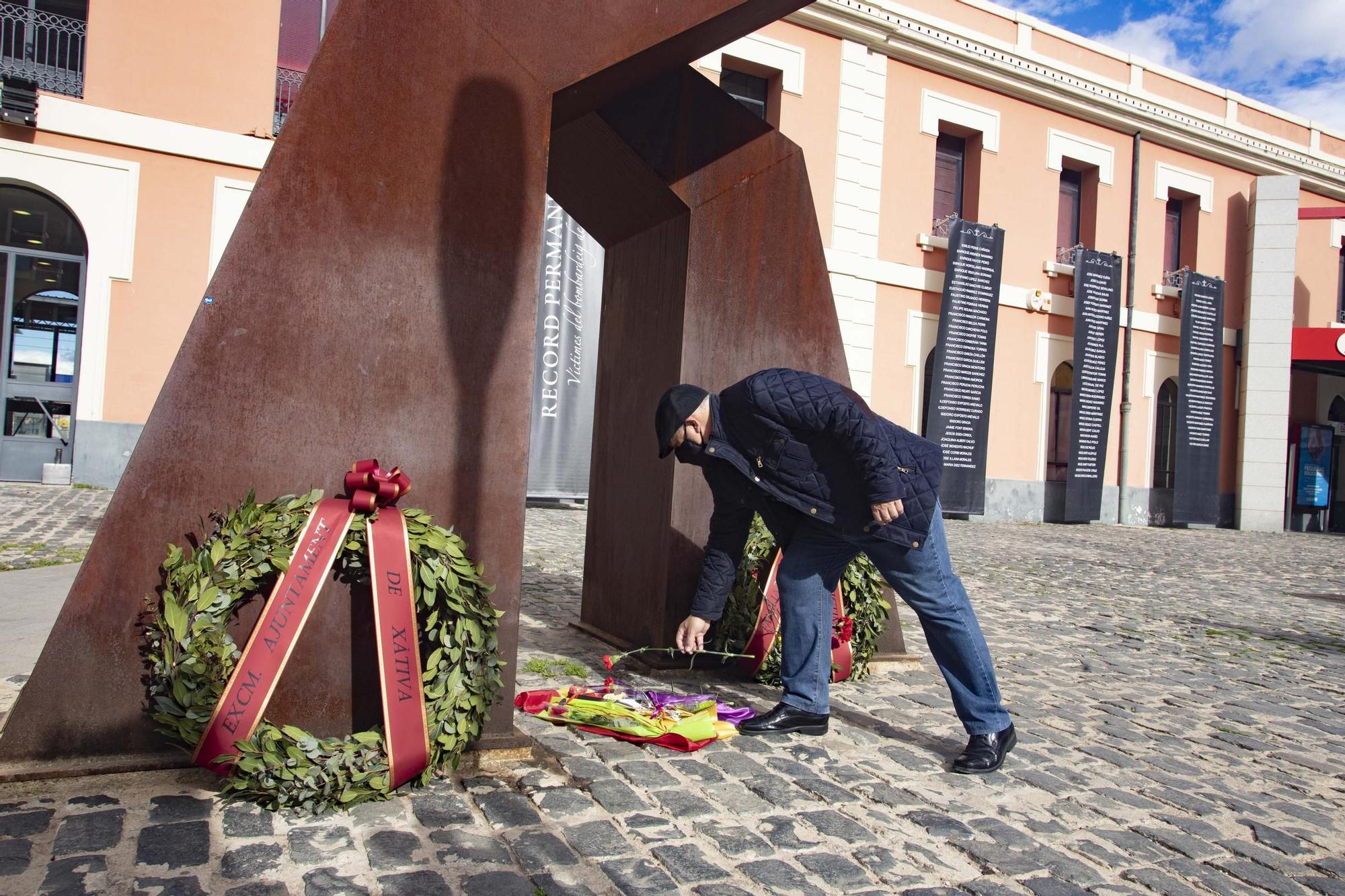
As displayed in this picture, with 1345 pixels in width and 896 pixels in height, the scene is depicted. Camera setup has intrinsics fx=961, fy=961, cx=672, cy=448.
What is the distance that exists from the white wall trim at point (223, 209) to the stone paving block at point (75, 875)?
12352 millimetres

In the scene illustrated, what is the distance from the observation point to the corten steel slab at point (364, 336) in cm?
293

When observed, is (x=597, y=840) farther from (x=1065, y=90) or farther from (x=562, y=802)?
(x=1065, y=90)

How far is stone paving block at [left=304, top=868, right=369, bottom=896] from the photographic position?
2314 millimetres

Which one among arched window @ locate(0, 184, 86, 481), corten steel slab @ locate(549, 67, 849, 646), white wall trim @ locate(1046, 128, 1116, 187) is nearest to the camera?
corten steel slab @ locate(549, 67, 849, 646)

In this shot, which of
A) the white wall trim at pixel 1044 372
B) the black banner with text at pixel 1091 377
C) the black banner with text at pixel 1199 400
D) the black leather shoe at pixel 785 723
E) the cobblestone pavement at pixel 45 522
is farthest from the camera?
the black banner with text at pixel 1199 400

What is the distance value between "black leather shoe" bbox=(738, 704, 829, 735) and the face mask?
1057 millimetres

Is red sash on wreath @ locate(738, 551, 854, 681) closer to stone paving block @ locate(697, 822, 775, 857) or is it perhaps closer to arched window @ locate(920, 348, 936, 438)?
stone paving block @ locate(697, 822, 775, 857)

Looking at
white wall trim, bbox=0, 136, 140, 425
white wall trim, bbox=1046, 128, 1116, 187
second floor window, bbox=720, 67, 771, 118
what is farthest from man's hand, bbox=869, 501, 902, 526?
white wall trim, bbox=1046, 128, 1116, 187

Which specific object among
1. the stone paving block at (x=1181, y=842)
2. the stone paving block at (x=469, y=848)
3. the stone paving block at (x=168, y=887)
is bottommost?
the stone paving block at (x=1181, y=842)

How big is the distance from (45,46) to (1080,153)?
18.0 m

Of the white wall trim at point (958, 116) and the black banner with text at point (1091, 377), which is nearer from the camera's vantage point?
the white wall trim at point (958, 116)

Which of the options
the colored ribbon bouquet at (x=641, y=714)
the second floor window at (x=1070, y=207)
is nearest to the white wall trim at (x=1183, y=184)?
the second floor window at (x=1070, y=207)

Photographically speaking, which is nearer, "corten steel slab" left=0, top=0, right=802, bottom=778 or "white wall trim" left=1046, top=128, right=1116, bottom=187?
"corten steel slab" left=0, top=0, right=802, bottom=778

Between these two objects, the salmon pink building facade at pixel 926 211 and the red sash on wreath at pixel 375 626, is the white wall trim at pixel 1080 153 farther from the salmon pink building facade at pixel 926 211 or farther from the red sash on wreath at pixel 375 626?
the red sash on wreath at pixel 375 626
